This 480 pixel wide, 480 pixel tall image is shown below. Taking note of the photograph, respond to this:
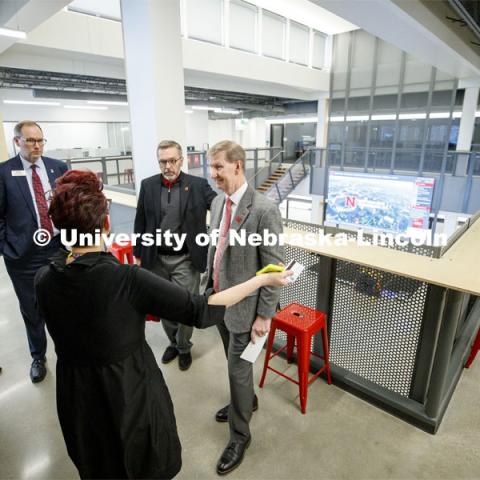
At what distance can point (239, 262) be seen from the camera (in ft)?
5.12

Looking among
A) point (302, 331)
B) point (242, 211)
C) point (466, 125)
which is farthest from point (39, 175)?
point (466, 125)

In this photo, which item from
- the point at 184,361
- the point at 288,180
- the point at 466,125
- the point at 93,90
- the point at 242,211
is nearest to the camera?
the point at 242,211

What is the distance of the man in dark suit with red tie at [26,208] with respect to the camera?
2059 millimetres

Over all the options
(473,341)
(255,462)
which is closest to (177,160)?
(255,462)

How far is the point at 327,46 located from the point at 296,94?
1.53 m

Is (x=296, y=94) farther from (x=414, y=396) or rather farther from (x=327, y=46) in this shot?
(x=414, y=396)

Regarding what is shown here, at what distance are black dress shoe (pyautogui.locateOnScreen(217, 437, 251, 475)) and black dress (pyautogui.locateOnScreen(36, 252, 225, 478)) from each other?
25.2 inches

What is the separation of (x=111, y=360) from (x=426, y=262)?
1697mm

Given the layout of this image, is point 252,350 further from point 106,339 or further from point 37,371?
point 37,371

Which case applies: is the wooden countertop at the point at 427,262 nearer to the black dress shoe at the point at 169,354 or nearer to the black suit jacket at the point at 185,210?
the black suit jacket at the point at 185,210

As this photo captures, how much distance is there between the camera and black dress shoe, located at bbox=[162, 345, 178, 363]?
254cm

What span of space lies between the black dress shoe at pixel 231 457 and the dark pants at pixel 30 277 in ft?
4.80

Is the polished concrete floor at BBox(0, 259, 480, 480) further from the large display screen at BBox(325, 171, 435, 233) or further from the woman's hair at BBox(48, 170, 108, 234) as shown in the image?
the large display screen at BBox(325, 171, 435, 233)

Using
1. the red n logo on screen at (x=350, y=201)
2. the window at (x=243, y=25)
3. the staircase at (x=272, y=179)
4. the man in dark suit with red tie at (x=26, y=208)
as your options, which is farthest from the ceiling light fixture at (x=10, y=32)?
the staircase at (x=272, y=179)
